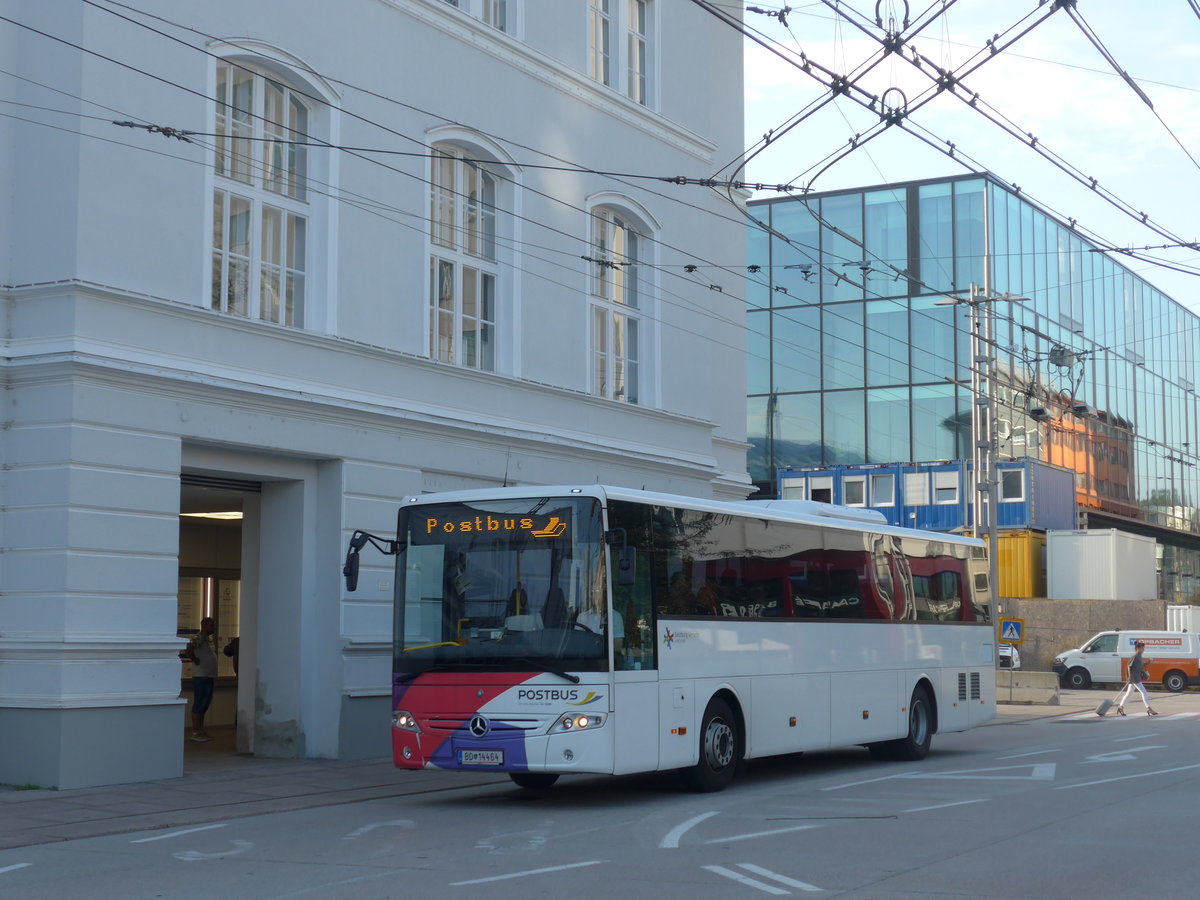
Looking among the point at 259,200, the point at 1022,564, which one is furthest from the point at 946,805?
the point at 1022,564

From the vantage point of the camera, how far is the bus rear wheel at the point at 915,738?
A: 2003cm

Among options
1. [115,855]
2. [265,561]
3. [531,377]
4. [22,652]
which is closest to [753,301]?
[531,377]

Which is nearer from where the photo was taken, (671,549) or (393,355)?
(671,549)

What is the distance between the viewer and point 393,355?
2002 cm

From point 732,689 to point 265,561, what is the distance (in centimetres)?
664

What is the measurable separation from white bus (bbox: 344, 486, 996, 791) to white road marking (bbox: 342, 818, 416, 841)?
1.01 metres

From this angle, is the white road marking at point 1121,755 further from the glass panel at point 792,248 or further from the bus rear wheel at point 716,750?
the glass panel at point 792,248

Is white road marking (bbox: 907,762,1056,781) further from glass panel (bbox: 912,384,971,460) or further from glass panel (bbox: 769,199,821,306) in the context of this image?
glass panel (bbox: 769,199,821,306)

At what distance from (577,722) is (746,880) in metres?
4.45

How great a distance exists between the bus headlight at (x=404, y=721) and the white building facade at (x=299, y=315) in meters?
3.16

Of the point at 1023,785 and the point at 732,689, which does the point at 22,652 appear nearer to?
the point at 732,689

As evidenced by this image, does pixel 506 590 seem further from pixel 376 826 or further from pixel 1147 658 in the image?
pixel 1147 658

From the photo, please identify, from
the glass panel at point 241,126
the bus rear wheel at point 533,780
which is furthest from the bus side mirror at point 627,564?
the glass panel at point 241,126

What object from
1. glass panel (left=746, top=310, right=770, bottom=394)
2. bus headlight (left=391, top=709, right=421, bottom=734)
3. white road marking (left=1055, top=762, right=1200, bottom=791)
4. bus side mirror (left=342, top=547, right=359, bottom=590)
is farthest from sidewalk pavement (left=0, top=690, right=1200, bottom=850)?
glass panel (left=746, top=310, right=770, bottom=394)
